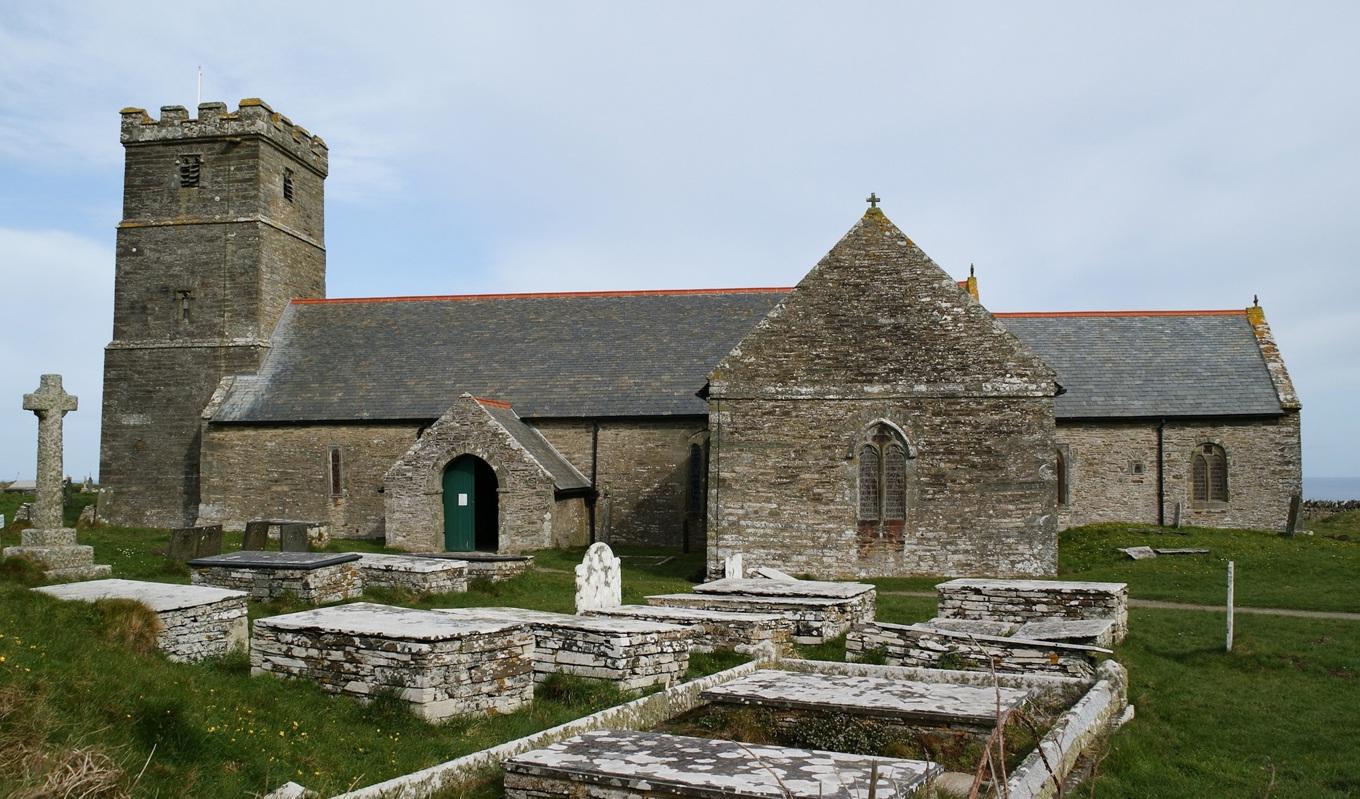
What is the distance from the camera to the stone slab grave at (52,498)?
55.7ft

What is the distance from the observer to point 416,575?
1812cm

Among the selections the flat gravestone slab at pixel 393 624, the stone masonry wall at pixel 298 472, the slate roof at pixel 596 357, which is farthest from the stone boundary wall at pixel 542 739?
the stone masonry wall at pixel 298 472

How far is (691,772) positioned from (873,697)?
127 inches

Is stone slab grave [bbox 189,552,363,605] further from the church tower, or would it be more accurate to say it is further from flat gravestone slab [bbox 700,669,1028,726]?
the church tower

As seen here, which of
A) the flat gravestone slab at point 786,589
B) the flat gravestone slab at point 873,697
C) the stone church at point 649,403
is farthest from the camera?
the stone church at point 649,403

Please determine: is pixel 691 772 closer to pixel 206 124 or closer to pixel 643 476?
pixel 643 476

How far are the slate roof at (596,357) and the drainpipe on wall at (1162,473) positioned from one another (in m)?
0.51

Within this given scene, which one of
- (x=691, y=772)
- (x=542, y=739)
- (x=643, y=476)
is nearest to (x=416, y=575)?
(x=542, y=739)

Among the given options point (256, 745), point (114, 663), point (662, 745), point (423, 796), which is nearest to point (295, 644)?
point (114, 663)

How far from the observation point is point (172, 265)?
111 feet

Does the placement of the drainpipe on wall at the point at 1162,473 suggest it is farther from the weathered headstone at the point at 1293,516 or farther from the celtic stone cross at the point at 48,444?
the celtic stone cross at the point at 48,444

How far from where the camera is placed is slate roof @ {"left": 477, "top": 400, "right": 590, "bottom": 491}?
27712 mm

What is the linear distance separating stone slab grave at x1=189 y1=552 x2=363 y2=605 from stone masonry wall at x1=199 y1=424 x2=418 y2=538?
1369 cm

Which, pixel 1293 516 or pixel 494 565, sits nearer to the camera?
pixel 494 565
